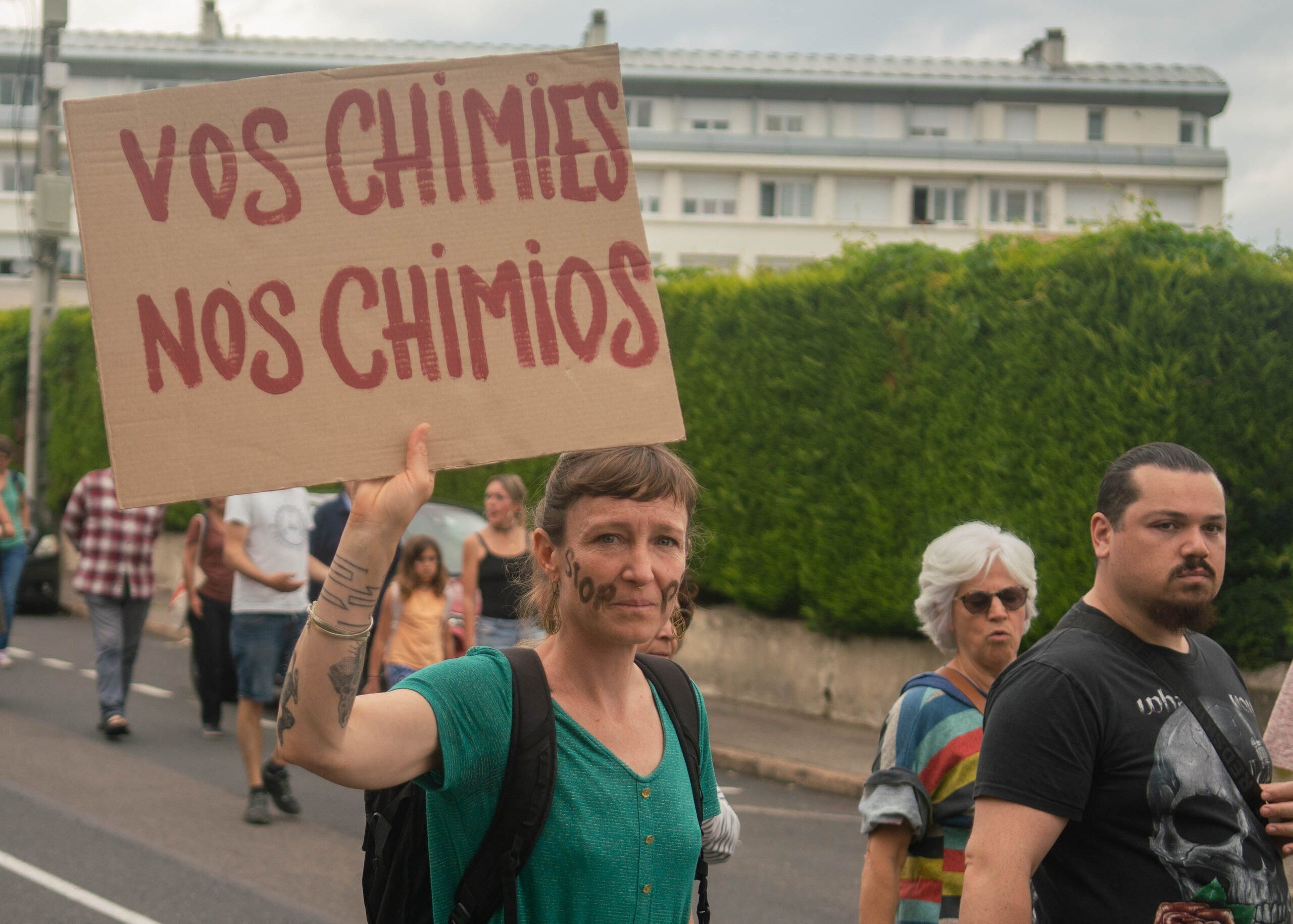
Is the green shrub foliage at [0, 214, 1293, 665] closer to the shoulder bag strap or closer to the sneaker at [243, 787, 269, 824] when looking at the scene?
the sneaker at [243, 787, 269, 824]

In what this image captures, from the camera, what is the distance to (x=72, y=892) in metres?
5.83

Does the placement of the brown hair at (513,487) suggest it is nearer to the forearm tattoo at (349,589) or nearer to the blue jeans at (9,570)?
the blue jeans at (9,570)

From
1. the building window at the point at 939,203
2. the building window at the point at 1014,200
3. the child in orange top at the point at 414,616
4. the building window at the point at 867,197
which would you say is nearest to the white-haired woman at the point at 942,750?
the child in orange top at the point at 414,616

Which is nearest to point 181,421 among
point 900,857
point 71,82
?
point 900,857

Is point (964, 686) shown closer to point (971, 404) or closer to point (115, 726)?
point (971, 404)

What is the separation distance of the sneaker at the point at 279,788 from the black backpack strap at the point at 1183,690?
18.3 ft

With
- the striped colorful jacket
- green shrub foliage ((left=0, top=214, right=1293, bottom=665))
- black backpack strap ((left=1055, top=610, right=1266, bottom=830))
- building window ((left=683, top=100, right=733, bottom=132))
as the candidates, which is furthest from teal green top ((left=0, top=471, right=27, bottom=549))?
building window ((left=683, top=100, right=733, bottom=132))

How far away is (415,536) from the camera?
8.20 meters

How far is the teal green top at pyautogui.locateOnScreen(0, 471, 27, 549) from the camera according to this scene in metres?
10.9

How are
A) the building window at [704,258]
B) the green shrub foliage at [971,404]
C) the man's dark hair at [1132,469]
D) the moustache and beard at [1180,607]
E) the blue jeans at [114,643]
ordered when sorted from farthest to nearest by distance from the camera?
1. the building window at [704,258]
2. the blue jeans at [114,643]
3. the green shrub foliage at [971,404]
4. the man's dark hair at [1132,469]
5. the moustache and beard at [1180,607]

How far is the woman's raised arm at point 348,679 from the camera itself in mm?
1876

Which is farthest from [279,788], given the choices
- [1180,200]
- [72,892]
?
[1180,200]

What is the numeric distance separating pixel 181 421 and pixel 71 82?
60.3 m

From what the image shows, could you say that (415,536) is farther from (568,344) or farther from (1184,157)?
(1184,157)
